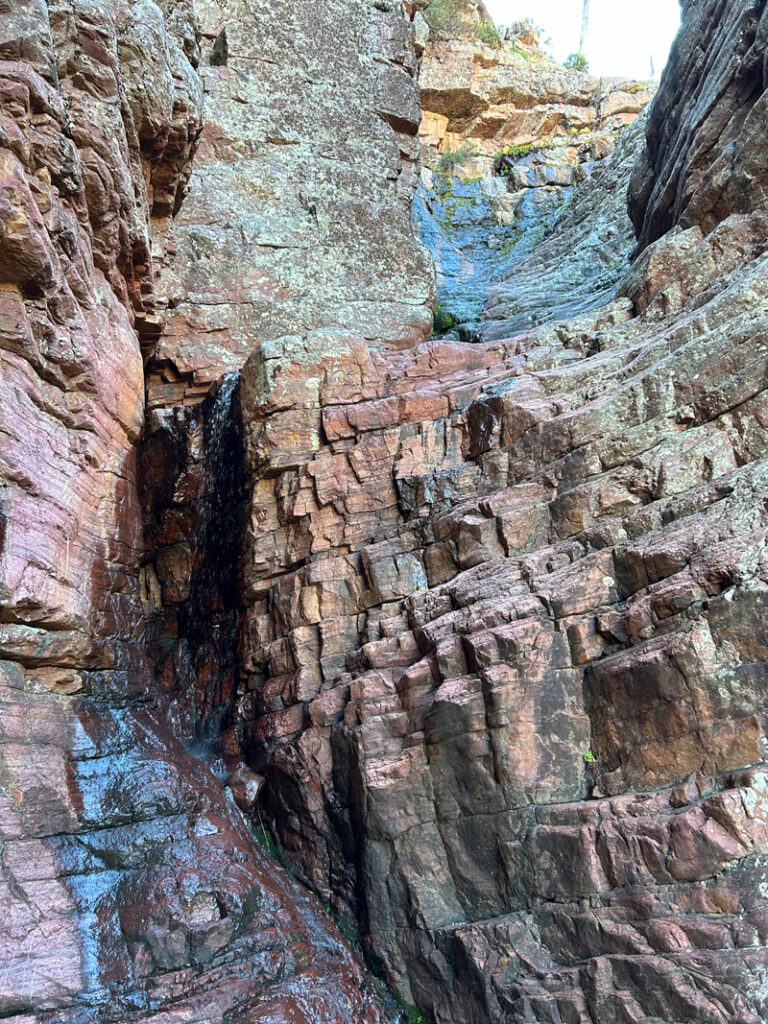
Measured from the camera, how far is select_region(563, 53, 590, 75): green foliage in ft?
104

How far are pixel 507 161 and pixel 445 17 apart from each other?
6.19m

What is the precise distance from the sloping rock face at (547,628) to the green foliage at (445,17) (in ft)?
59.8

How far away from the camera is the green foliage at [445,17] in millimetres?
28703

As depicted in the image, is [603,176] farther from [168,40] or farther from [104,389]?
[104,389]

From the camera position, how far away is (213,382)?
→ 14.2 meters

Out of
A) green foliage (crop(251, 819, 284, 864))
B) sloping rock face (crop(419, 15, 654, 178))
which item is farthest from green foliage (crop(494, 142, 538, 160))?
green foliage (crop(251, 819, 284, 864))

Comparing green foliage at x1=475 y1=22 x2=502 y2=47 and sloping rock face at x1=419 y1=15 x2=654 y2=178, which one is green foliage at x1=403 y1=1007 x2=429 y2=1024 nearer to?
sloping rock face at x1=419 y1=15 x2=654 y2=178

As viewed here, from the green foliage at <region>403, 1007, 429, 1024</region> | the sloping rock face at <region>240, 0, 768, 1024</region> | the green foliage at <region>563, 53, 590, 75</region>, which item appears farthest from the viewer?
the green foliage at <region>563, 53, 590, 75</region>

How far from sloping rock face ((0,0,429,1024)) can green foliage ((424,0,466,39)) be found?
18915mm

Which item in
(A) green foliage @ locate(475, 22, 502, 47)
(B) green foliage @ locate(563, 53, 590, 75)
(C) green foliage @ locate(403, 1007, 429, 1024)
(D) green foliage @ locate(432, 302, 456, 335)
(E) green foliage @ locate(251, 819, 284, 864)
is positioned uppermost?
(B) green foliage @ locate(563, 53, 590, 75)

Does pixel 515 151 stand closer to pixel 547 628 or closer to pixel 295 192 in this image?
pixel 295 192

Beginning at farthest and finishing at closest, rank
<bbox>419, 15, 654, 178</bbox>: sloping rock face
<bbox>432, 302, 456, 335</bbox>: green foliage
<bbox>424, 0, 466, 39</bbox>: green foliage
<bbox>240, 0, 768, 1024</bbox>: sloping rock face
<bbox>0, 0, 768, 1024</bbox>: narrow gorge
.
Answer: <bbox>424, 0, 466, 39</bbox>: green foliage → <bbox>419, 15, 654, 178</bbox>: sloping rock face → <bbox>432, 302, 456, 335</bbox>: green foliage → <bbox>0, 0, 768, 1024</bbox>: narrow gorge → <bbox>240, 0, 768, 1024</bbox>: sloping rock face

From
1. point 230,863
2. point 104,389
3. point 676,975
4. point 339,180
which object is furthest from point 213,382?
point 676,975

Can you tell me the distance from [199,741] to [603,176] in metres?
17.4
